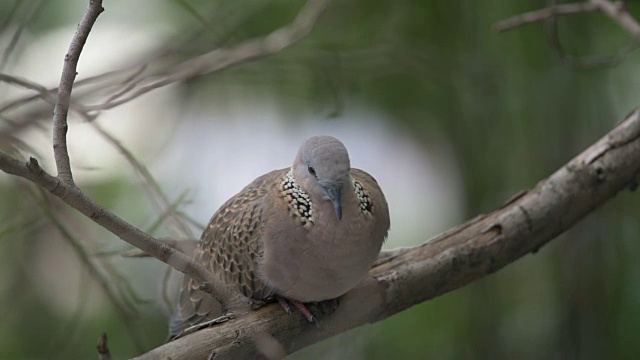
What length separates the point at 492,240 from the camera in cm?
195

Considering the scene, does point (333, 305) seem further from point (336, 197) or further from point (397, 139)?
point (397, 139)

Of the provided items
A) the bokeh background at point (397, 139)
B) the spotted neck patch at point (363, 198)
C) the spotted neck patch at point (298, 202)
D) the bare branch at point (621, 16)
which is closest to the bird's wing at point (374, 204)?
the spotted neck patch at point (363, 198)

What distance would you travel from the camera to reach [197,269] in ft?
4.29

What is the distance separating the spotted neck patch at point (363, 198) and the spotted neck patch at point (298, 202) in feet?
0.37

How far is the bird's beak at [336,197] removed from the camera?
154 centimetres

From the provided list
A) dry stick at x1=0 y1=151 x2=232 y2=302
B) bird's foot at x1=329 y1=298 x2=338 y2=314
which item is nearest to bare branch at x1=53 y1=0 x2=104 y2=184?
dry stick at x1=0 y1=151 x2=232 y2=302

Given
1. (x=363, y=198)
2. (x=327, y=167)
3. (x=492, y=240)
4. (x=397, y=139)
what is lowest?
(x=492, y=240)

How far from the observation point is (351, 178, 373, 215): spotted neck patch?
1648 mm

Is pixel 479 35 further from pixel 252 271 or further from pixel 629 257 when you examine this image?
pixel 252 271

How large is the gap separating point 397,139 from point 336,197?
1.32 metres

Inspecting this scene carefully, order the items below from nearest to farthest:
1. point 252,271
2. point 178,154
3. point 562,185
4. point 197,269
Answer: point 197,269, point 252,271, point 562,185, point 178,154

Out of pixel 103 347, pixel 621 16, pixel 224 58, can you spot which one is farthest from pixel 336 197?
pixel 621 16

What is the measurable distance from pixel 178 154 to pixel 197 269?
1281 mm

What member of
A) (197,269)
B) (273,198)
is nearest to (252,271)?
(273,198)
